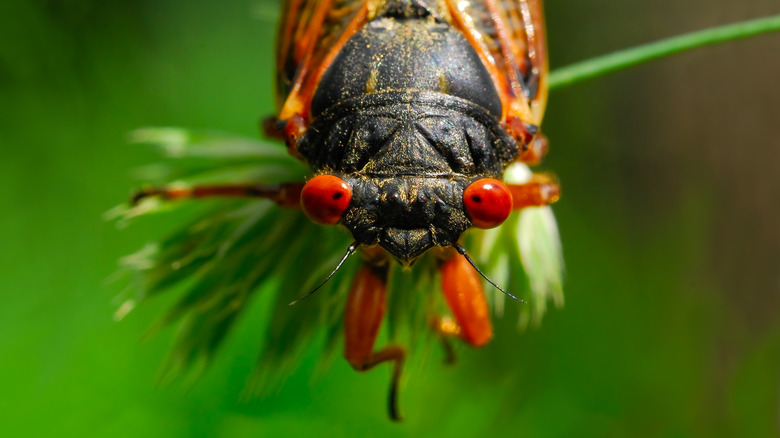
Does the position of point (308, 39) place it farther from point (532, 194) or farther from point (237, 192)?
point (532, 194)

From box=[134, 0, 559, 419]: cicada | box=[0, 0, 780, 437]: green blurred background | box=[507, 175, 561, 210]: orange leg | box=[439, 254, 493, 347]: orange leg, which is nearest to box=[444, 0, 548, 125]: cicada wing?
box=[134, 0, 559, 419]: cicada

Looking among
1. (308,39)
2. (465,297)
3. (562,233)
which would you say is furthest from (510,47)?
(562,233)

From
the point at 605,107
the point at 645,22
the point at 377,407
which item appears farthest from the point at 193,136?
the point at 645,22

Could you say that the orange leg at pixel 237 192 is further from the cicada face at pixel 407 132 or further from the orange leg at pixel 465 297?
the orange leg at pixel 465 297

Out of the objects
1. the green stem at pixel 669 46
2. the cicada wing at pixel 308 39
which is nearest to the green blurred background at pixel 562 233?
the cicada wing at pixel 308 39

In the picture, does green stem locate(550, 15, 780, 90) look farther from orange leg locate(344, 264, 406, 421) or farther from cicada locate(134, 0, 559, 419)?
orange leg locate(344, 264, 406, 421)

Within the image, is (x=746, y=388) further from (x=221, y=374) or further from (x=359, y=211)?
(x=359, y=211)
